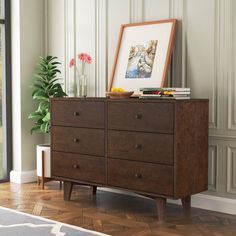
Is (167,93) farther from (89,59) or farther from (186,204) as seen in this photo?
(89,59)

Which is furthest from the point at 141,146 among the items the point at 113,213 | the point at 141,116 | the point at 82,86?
the point at 82,86

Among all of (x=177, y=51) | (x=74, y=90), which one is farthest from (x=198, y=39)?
(x=74, y=90)

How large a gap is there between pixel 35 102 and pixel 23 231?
2217 millimetres

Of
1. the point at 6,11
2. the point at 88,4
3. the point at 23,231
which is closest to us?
the point at 23,231

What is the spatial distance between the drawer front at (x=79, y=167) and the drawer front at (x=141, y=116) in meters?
0.37

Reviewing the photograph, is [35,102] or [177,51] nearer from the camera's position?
[177,51]

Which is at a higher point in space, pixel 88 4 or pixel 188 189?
pixel 88 4

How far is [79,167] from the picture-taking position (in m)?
4.25

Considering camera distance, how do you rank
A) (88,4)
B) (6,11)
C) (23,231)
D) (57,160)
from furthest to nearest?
1. (6,11)
2. (88,4)
3. (57,160)
4. (23,231)

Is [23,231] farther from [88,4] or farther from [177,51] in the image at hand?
[88,4]

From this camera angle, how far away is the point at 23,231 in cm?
344

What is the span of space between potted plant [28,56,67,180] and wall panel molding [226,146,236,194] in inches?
74.4

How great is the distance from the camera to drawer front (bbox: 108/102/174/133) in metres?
3.62

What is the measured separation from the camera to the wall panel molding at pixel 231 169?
13.0 ft
